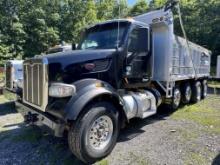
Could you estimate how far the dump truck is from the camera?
399 centimetres

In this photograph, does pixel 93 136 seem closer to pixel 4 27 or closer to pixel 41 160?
pixel 41 160

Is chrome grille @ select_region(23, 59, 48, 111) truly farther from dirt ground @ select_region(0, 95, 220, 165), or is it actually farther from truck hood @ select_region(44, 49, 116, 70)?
dirt ground @ select_region(0, 95, 220, 165)

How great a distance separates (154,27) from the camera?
6.86 metres

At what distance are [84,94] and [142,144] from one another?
176 cm

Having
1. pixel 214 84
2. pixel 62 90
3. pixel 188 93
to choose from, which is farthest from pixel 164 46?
pixel 214 84

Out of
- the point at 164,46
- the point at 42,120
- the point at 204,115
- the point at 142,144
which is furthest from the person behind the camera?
the point at 204,115

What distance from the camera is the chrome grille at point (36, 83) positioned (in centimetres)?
402

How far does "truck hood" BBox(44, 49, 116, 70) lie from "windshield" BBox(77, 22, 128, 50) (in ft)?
1.13

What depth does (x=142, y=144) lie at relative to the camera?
4953 mm

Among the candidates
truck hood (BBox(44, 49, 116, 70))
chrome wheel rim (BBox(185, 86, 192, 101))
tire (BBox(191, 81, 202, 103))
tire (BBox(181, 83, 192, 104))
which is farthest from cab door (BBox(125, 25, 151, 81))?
tire (BBox(191, 81, 202, 103))

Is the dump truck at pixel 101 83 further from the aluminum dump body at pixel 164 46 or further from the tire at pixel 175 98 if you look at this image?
the tire at pixel 175 98

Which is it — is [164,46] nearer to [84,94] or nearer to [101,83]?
[101,83]

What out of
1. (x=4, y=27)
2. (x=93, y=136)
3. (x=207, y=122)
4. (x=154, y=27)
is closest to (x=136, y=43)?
(x=154, y=27)

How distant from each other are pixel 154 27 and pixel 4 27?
20.2 meters
